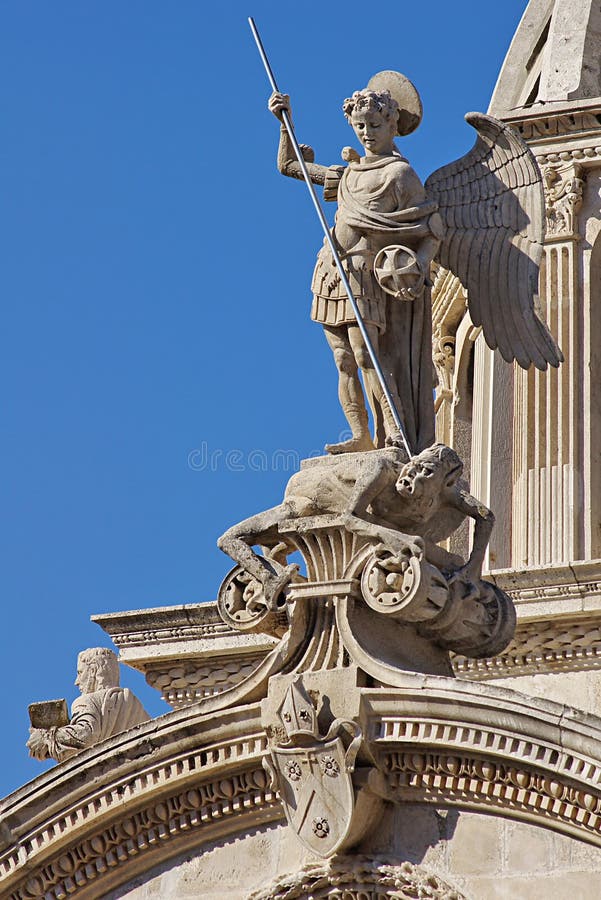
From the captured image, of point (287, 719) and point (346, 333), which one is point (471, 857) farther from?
point (346, 333)

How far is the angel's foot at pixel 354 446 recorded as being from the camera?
1530cm

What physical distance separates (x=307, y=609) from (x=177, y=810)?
1.27 meters

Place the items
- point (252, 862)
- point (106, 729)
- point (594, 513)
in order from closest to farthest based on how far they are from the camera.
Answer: point (252, 862) → point (106, 729) → point (594, 513)

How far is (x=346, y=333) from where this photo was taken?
15883 mm

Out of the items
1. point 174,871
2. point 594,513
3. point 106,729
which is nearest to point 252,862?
point 174,871

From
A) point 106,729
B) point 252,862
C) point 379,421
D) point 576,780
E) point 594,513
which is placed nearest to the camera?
point 576,780

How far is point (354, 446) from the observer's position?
15.5 metres

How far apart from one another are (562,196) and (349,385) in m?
9.43

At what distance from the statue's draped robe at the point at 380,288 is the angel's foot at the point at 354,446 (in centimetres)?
6

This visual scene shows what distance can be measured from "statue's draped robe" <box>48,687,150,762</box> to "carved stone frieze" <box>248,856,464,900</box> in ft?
13.7

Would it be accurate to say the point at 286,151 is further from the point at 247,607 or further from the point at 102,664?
the point at 102,664

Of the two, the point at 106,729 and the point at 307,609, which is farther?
the point at 106,729

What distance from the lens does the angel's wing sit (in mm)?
15633

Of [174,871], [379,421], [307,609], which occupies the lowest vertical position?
[174,871]
